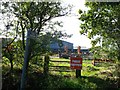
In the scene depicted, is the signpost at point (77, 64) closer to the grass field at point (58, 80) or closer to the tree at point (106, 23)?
the grass field at point (58, 80)

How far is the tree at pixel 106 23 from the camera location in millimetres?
9578

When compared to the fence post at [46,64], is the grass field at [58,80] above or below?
below

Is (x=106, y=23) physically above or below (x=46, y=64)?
above

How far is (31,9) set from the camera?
8820mm

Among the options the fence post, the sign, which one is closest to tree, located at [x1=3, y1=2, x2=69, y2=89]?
the fence post

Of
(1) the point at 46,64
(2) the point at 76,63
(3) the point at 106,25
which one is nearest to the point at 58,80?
(1) the point at 46,64

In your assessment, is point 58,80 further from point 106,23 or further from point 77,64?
point 106,23

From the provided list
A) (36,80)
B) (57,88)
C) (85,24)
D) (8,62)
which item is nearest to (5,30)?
(8,62)

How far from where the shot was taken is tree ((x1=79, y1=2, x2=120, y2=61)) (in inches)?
377

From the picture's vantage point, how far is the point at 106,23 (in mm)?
9695

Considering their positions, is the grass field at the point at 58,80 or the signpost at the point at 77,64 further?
the signpost at the point at 77,64

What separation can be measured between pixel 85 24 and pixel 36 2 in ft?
7.70

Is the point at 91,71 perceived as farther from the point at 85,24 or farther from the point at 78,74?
the point at 85,24

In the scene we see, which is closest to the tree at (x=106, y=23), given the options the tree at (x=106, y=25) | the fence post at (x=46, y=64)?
the tree at (x=106, y=25)
